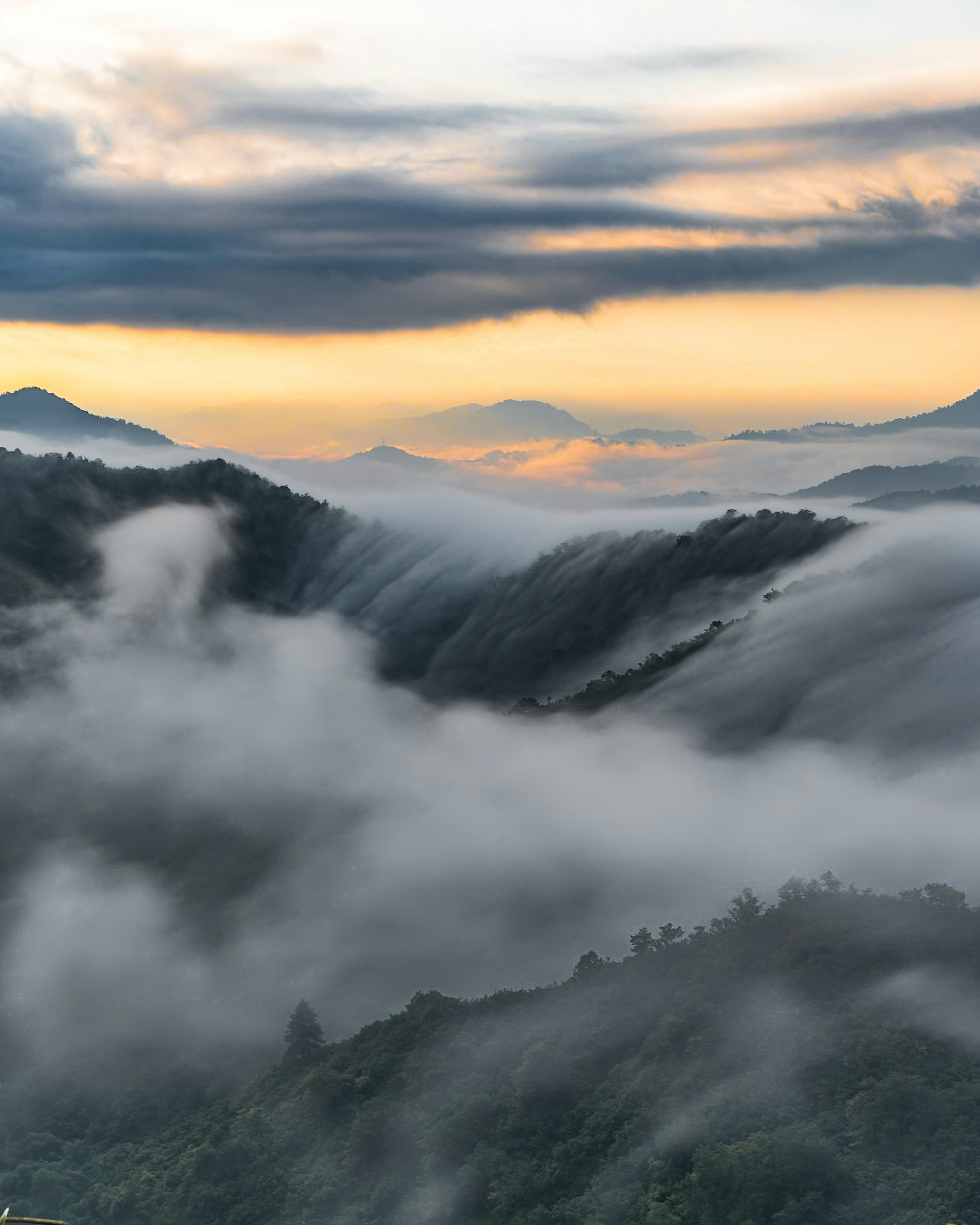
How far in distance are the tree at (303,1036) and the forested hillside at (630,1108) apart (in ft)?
1.55

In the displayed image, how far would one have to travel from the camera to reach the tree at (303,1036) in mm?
158875

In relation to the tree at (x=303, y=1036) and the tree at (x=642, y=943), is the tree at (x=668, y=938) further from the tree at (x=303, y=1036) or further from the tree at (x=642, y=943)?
the tree at (x=303, y=1036)

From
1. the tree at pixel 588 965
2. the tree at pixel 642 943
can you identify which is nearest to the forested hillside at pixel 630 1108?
the tree at pixel 642 943

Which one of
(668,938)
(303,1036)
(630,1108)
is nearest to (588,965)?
(668,938)

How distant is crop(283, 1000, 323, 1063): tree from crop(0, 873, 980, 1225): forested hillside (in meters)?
0.47

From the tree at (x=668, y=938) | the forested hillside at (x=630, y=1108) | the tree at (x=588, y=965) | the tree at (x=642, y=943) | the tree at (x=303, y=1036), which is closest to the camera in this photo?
the forested hillside at (x=630, y=1108)

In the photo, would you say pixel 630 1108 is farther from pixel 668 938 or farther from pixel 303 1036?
pixel 303 1036

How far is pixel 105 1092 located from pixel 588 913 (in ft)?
258

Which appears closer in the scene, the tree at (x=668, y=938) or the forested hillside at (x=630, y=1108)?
the forested hillside at (x=630, y=1108)

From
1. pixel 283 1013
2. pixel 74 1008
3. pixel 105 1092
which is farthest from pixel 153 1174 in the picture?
pixel 74 1008

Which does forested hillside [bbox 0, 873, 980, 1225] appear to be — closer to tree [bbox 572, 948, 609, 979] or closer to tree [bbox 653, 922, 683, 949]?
tree [bbox 653, 922, 683, 949]

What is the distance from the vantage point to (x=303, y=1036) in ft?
527

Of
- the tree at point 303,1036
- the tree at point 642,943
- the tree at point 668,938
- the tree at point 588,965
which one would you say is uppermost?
the tree at point 668,938

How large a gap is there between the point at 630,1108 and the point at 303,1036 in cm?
5798
